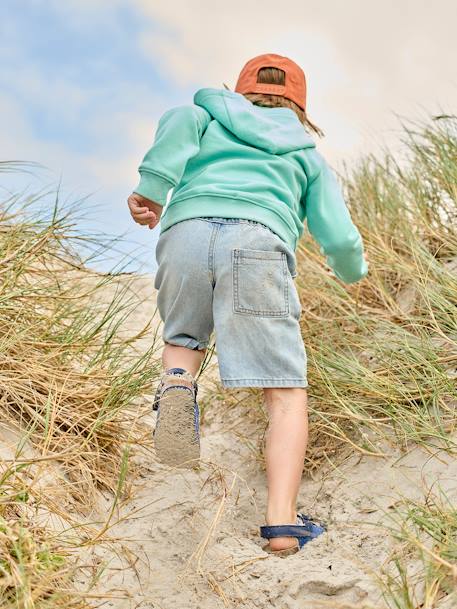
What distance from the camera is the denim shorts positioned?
2.16 m

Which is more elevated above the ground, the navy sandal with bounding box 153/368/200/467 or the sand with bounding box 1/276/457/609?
the navy sandal with bounding box 153/368/200/467

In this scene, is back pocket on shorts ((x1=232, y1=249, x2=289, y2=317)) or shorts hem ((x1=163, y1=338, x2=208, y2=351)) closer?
back pocket on shorts ((x1=232, y1=249, x2=289, y2=317))

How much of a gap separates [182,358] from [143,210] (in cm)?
45

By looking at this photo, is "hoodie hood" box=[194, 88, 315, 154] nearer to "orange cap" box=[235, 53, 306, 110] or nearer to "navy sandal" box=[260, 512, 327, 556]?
"orange cap" box=[235, 53, 306, 110]

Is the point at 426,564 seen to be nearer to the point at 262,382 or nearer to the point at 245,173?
the point at 262,382

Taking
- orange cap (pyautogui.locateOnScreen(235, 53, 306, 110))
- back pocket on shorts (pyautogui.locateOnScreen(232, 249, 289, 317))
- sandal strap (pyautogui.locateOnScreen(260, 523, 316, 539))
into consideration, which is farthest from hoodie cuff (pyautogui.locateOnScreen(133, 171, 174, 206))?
sandal strap (pyautogui.locateOnScreen(260, 523, 316, 539))

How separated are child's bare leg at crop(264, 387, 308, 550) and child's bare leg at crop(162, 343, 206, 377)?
9.4 inches

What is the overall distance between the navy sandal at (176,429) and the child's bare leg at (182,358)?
135 mm

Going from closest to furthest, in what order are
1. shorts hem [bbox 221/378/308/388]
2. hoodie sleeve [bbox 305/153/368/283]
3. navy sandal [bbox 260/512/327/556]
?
1. navy sandal [bbox 260/512/327/556]
2. shorts hem [bbox 221/378/308/388]
3. hoodie sleeve [bbox 305/153/368/283]

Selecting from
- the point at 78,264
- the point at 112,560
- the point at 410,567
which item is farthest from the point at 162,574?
the point at 78,264

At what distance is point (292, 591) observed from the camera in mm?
1848

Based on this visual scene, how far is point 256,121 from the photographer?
7.75 feet

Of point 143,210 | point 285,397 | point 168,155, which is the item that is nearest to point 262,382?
point 285,397

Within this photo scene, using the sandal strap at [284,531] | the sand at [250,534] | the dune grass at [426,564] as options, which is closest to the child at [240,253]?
the sandal strap at [284,531]
